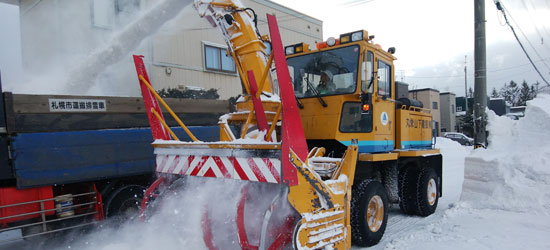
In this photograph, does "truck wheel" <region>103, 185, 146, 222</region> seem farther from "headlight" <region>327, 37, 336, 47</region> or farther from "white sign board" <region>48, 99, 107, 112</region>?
"headlight" <region>327, 37, 336, 47</region>

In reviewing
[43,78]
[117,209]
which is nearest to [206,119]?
[117,209]

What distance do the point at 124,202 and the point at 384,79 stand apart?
4.20 metres

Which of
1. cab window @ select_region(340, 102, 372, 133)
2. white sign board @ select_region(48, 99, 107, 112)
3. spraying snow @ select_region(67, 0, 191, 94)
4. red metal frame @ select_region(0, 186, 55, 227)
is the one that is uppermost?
spraying snow @ select_region(67, 0, 191, 94)

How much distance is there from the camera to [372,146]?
4781mm

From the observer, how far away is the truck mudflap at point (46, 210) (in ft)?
13.1

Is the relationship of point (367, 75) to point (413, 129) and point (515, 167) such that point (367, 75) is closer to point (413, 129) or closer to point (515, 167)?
point (413, 129)

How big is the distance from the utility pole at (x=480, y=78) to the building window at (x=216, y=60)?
307 inches

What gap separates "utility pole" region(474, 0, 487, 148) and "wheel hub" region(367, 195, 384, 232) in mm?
4189

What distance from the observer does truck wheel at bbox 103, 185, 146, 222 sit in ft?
16.0

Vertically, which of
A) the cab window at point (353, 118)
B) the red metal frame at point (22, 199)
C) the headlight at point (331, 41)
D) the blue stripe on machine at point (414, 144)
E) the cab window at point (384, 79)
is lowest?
the red metal frame at point (22, 199)

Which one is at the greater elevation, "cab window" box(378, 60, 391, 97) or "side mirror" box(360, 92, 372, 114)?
"cab window" box(378, 60, 391, 97)

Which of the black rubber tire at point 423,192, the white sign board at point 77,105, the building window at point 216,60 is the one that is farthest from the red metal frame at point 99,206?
the building window at point 216,60

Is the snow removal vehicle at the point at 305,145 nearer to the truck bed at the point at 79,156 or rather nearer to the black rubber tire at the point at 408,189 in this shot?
the black rubber tire at the point at 408,189

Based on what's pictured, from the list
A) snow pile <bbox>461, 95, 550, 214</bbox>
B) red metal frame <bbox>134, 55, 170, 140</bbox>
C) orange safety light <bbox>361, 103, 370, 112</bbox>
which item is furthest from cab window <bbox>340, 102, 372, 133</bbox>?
snow pile <bbox>461, 95, 550, 214</bbox>
